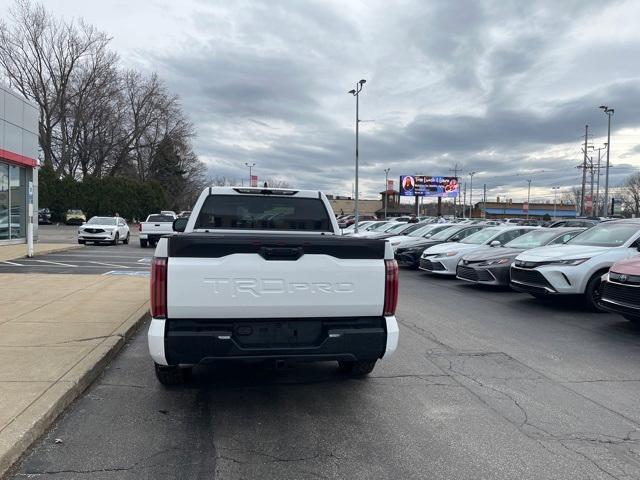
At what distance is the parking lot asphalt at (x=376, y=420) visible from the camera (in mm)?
3621

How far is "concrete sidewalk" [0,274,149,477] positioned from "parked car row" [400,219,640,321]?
22.0ft

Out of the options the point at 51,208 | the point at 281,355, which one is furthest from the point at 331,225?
the point at 51,208

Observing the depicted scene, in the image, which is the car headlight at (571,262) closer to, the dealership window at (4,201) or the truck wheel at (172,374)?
the truck wheel at (172,374)

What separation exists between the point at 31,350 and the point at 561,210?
139 metres

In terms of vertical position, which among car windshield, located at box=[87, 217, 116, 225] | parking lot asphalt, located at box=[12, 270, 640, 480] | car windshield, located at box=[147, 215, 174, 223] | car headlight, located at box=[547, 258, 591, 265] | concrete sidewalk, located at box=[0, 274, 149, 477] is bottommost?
parking lot asphalt, located at box=[12, 270, 640, 480]

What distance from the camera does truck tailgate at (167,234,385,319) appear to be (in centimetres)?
404

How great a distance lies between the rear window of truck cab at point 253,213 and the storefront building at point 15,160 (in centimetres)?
1682

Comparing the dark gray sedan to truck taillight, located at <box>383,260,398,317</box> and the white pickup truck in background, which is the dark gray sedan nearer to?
truck taillight, located at <box>383,260,398,317</box>

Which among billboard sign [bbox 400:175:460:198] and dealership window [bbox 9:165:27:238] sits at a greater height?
billboard sign [bbox 400:175:460:198]

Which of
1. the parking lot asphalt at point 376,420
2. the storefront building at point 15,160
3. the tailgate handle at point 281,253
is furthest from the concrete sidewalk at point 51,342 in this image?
the storefront building at point 15,160

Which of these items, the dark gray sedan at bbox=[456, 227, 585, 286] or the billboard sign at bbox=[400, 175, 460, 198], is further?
the billboard sign at bbox=[400, 175, 460, 198]

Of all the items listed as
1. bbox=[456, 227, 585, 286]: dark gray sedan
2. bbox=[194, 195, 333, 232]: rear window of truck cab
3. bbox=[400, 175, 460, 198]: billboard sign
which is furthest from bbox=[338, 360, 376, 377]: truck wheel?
bbox=[400, 175, 460, 198]: billboard sign

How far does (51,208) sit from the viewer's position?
54.1 metres

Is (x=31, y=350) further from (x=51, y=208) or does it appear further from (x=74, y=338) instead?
(x=51, y=208)
